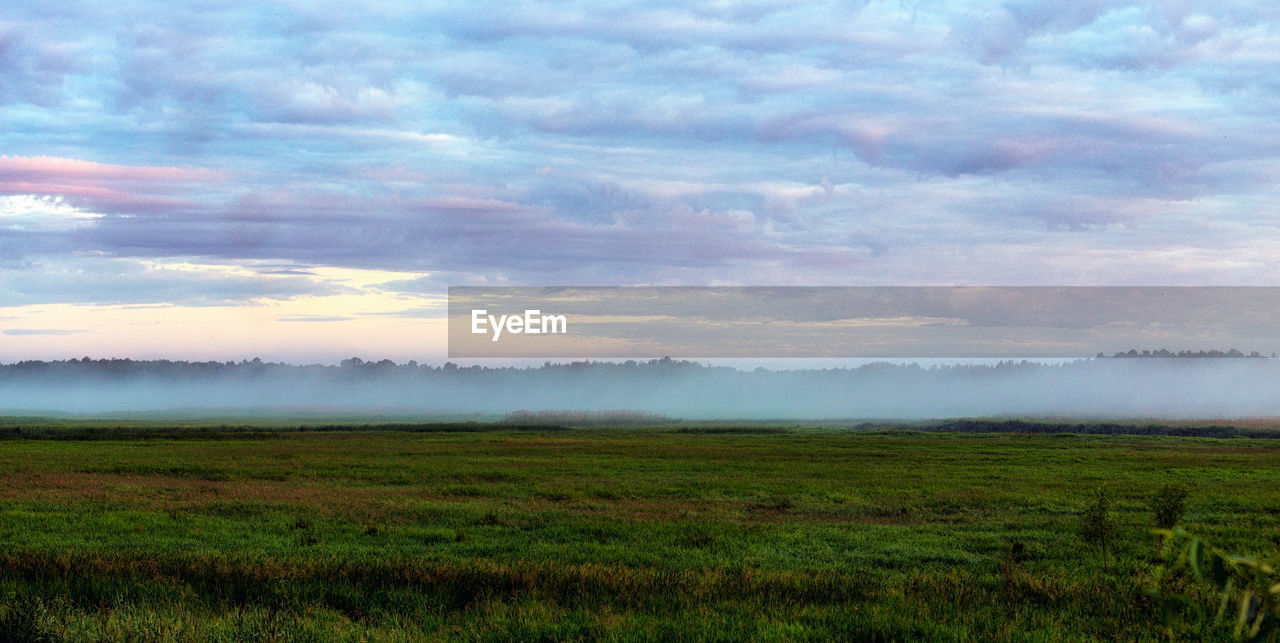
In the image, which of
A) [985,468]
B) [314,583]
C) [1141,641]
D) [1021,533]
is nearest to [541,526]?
[314,583]

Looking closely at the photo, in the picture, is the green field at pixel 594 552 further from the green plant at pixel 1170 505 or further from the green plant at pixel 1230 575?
the green plant at pixel 1170 505

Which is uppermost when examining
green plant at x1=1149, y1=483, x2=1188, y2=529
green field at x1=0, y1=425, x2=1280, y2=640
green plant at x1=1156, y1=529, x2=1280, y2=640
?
green plant at x1=1156, y1=529, x2=1280, y2=640

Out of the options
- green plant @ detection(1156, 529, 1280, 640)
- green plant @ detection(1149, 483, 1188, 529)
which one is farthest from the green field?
green plant @ detection(1149, 483, 1188, 529)

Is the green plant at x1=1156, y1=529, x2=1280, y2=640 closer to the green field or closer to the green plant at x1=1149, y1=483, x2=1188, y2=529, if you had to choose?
the green field

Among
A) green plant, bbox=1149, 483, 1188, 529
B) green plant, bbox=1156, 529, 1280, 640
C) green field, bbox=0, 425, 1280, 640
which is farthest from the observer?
green plant, bbox=1149, 483, 1188, 529

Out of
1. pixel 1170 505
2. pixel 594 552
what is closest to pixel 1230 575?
pixel 1170 505

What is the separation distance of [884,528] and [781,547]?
188 inches

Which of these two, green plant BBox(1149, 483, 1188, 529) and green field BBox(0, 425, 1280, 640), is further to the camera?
green plant BBox(1149, 483, 1188, 529)

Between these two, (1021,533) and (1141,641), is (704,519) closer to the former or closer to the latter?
(1021,533)

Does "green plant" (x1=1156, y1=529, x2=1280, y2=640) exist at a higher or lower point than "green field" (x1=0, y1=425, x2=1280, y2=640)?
higher

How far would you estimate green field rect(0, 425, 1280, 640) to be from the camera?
1023cm

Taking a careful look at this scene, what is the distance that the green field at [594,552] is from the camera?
1023cm

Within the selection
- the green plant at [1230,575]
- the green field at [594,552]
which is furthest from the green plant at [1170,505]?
the green plant at [1230,575]

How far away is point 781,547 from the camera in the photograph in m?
18.3
